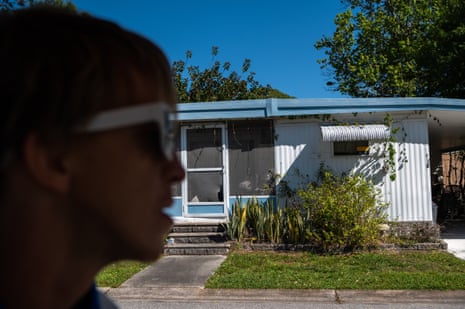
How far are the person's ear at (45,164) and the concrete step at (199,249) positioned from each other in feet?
28.5

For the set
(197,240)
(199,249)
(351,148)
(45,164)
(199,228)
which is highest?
(351,148)

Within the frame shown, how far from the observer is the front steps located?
30.1 ft

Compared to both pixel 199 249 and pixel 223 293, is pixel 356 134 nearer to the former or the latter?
pixel 199 249

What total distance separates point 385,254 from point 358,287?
2.40 m

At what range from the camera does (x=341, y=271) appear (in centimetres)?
Answer: 732

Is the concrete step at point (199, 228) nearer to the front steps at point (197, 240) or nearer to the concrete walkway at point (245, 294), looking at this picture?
the front steps at point (197, 240)

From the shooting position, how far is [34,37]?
0.64 m

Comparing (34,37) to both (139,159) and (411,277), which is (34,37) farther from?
(411,277)

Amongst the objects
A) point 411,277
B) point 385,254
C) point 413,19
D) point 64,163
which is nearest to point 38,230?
point 64,163

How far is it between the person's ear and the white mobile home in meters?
9.26

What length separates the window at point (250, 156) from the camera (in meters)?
10.3

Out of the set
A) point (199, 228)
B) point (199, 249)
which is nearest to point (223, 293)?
point (199, 249)

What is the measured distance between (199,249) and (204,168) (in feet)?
7.18

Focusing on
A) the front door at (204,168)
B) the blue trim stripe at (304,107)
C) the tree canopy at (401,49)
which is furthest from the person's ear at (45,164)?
the tree canopy at (401,49)
